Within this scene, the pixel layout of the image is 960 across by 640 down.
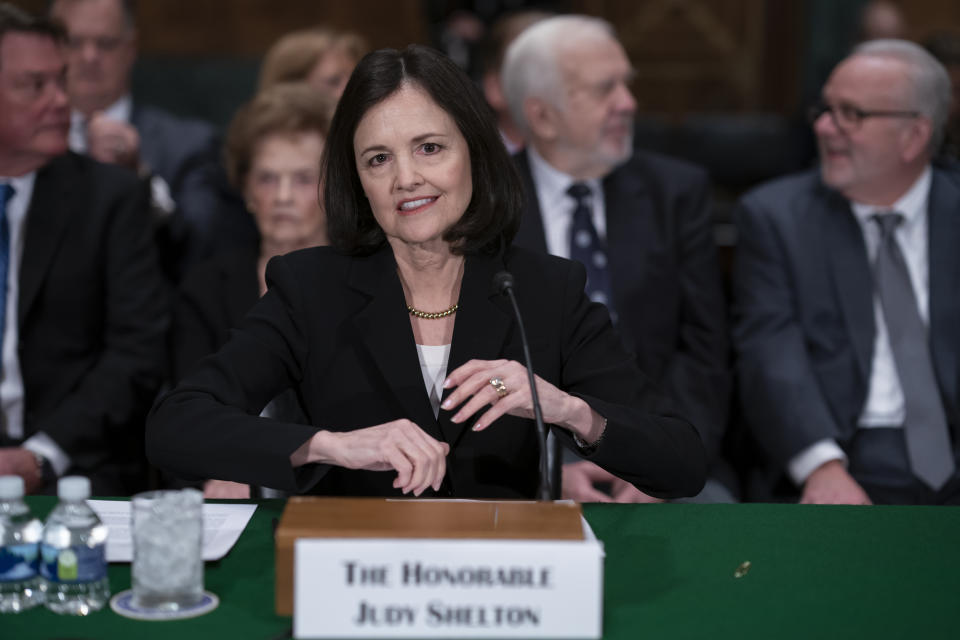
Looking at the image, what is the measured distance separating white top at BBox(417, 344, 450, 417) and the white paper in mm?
379

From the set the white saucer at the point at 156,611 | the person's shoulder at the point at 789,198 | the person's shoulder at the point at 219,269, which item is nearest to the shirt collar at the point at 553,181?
the person's shoulder at the point at 789,198

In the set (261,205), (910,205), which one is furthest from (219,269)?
(910,205)

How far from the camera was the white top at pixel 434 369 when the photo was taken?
1.99 metres

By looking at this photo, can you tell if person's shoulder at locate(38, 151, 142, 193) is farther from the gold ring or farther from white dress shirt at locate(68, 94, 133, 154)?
the gold ring

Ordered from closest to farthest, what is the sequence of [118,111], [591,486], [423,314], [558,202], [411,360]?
[411,360] < [423,314] < [591,486] < [558,202] < [118,111]

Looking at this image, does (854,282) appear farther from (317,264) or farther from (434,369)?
(317,264)

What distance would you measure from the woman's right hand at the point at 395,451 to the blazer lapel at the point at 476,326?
338 millimetres

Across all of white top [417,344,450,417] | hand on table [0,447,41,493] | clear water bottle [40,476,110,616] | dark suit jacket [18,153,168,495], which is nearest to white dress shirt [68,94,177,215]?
dark suit jacket [18,153,168,495]

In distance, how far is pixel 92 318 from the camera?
2.91 m

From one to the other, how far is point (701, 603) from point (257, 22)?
6329 mm

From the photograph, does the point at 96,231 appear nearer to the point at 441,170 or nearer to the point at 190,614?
the point at 441,170

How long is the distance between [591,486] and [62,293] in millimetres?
1428

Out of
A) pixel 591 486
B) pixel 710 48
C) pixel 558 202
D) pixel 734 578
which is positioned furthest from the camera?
pixel 710 48

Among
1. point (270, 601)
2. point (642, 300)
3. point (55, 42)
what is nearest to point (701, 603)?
point (270, 601)
